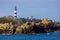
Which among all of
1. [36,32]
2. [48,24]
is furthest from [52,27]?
[36,32]

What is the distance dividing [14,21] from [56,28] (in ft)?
87.3

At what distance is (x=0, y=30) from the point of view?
125 meters

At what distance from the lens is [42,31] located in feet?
458

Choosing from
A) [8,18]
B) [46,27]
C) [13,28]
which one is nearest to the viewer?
[13,28]

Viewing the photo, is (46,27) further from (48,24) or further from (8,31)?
(8,31)

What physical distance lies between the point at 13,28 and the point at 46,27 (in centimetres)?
2138

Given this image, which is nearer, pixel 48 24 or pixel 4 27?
pixel 4 27

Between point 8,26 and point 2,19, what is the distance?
24.6m

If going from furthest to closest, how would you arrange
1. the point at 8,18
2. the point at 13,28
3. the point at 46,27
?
the point at 8,18 → the point at 46,27 → the point at 13,28

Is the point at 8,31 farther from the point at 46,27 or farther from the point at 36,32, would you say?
the point at 46,27

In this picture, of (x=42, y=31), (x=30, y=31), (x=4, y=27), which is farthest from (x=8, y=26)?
(x=42, y=31)

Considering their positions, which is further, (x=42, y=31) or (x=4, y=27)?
(x=42, y=31)

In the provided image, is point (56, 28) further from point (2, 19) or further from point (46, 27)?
point (2, 19)

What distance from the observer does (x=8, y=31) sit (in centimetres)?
12438
